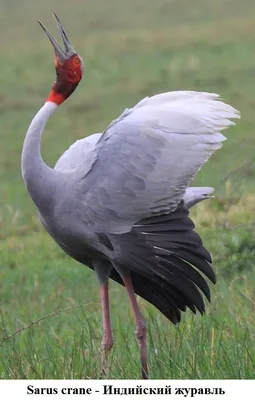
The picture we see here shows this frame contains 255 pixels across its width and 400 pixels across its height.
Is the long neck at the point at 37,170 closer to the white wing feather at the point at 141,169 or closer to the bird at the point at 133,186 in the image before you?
the bird at the point at 133,186

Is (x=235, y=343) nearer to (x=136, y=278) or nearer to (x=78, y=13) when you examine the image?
(x=136, y=278)

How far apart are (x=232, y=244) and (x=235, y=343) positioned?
8.25ft

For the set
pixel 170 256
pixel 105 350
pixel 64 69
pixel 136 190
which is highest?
pixel 64 69

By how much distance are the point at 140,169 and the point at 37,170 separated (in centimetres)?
41

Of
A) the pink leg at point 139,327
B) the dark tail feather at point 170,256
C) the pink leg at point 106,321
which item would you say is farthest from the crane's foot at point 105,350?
the dark tail feather at point 170,256

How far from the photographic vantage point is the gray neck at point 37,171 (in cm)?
414

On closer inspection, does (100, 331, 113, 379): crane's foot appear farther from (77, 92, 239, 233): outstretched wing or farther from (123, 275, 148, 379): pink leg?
(77, 92, 239, 233): outstretched wing

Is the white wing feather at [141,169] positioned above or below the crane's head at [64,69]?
below

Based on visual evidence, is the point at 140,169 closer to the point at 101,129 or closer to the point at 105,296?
the point at 105,296

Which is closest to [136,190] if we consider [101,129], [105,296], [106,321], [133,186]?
[133,186]

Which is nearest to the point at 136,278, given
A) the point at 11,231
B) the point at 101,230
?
the point at 101,230

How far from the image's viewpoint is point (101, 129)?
572 inches

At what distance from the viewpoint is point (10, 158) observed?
44.5 ft

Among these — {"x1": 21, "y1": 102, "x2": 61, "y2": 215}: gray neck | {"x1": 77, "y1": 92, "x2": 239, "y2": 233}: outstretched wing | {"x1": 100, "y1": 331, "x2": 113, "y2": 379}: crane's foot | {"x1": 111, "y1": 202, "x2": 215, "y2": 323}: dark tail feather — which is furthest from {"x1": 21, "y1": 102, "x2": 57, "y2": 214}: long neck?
{"x1": 100, "y1": 331, "x2": 113, "y2": 379}: crane's foot
